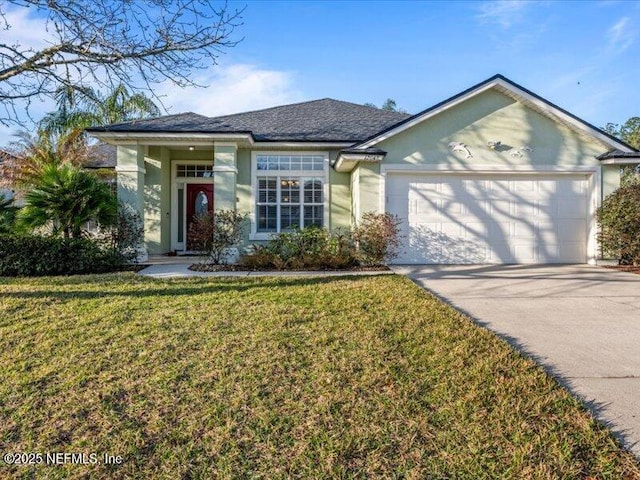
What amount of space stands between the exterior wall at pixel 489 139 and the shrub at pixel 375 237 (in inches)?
25.3

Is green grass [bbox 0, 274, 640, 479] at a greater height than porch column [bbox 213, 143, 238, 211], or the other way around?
porch column [bbox 213, 143, 238, 211]

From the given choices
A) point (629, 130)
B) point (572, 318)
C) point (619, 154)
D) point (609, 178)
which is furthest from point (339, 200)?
point (629, 130)

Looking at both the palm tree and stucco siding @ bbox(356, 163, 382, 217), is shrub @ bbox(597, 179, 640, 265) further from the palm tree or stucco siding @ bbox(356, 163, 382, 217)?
the palm tree

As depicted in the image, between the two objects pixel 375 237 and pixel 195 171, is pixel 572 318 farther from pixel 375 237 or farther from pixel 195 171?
pixel 195 171

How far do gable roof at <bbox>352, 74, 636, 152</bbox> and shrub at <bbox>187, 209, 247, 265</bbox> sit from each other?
3769 mm

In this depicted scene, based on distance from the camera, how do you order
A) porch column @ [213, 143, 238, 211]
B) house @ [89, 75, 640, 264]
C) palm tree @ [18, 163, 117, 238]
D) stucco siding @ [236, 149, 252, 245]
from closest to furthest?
palm tree @ [18, 163, 117, 238] < house @ [89, 75, 640, 264] < porch column @ [213, 143, 238, 211] < stucco siding @ [236, 149, 252, 245]

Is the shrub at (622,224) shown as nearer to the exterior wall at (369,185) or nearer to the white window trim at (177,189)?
the exterior wall at (369,185)

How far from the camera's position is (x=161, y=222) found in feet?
43.7

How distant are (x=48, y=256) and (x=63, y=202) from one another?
5.38 ft

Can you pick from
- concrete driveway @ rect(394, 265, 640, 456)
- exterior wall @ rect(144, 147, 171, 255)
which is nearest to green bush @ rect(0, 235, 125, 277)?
exterior wall @ rect(144, 147, 171, 255)

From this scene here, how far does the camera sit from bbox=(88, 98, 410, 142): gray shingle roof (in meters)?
11.6

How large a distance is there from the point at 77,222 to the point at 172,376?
838 cm

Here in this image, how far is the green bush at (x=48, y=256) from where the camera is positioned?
904 centimetres

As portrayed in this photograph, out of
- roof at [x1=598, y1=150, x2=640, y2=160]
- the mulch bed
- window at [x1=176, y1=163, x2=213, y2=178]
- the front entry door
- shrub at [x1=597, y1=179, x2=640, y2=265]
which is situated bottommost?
the mulch bed
